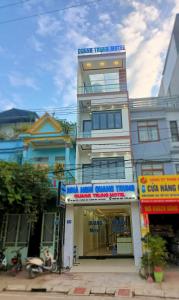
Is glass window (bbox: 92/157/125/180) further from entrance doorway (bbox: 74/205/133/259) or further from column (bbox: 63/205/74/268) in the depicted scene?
column (bbox: 63/205/74/268)

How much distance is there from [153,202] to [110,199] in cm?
215

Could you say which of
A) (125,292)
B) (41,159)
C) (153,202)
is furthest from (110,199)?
(41,159)

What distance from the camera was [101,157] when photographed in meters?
14.2

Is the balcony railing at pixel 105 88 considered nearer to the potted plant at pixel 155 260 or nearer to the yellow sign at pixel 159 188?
the yellow sign at pixel 159 188

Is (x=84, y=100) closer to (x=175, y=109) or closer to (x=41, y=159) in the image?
(x=41, y=159)

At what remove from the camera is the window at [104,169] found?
13719mm

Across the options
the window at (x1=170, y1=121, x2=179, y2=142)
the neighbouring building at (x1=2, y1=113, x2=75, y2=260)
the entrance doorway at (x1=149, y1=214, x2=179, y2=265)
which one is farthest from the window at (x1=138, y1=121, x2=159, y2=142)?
the entrance doorway at (x1=149, y1=214, x2=179, y2=265)

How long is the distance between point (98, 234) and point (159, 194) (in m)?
10.8

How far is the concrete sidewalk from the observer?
24.0ft

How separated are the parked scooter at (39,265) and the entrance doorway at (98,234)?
3551 mm

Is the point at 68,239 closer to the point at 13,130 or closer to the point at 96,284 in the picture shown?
the point at 96,284

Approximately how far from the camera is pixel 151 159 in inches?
563

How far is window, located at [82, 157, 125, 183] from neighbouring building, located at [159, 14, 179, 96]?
817 cm

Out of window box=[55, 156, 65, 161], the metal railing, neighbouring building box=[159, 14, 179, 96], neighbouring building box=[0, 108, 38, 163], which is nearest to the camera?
window box=[55, 156, 65, 161]
